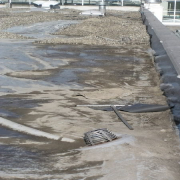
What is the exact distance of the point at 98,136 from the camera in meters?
5.94

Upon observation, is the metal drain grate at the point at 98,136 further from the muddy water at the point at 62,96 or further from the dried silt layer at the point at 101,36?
the dried silt layer at the point at 101,36

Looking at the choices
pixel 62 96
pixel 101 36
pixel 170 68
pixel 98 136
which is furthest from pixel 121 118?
pixel 101 36

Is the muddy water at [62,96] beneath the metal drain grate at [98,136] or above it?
beneath

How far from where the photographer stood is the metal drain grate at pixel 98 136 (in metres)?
5.83

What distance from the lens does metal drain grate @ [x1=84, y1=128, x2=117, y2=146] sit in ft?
19.1

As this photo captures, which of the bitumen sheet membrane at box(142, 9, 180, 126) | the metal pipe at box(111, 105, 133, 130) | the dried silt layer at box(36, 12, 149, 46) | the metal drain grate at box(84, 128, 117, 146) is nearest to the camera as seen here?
the metal drain grate at box(84, 128, 117, 146)

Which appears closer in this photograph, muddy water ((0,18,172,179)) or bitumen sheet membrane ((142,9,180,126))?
muddy water ((0,18,172,179))

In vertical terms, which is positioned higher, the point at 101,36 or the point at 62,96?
the point at 62,96

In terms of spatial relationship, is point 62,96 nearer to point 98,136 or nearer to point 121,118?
point 121,118

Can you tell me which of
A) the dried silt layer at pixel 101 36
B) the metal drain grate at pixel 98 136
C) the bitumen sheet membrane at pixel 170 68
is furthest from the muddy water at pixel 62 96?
the dried silt layer at pixel 101 36

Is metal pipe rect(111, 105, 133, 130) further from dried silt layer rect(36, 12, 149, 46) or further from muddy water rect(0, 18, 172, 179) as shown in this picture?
dried silt layer rect(36, 12, 149, 46)

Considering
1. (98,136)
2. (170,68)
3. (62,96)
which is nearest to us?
(98,136)

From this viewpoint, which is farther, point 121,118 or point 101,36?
point 101,36

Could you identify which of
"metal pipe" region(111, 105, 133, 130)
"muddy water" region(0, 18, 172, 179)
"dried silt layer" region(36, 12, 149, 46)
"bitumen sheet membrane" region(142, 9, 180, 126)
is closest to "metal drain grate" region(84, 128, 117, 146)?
"muddy water" region(0, 18, 172, 179)
